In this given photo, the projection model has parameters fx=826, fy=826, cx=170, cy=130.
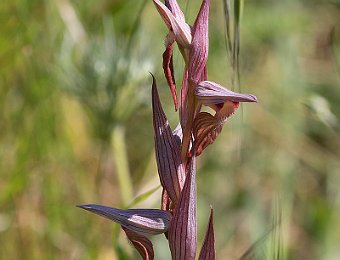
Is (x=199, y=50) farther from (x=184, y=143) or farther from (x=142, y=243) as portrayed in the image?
(x=142, y=243)

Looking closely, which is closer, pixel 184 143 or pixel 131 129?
pixel 184 143

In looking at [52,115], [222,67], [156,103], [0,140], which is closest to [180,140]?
[156,103]

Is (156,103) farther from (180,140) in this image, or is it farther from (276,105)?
(276,105)

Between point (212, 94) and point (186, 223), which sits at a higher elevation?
point (212, 94)

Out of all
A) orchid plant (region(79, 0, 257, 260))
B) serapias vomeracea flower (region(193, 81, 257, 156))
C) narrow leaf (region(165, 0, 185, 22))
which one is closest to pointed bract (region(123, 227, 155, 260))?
orchid plant (region(79, 0, 257, 260))

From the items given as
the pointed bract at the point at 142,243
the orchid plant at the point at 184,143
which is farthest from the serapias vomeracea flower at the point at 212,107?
the pointed bract at the point at 142,243

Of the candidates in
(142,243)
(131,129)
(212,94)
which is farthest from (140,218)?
(131,129)

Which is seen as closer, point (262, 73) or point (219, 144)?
point (219, 144)
